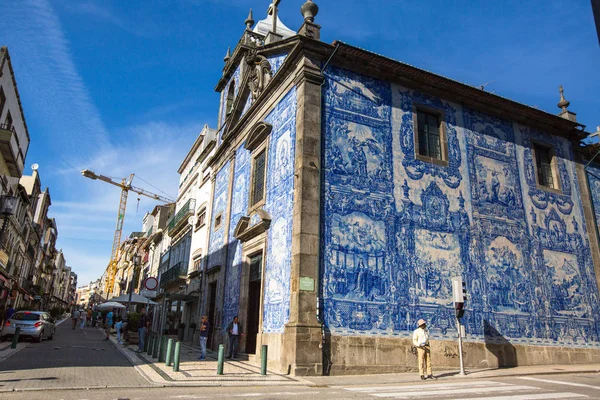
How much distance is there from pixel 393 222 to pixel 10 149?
1544 centimetres

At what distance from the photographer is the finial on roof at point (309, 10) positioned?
42.3ft

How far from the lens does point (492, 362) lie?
472 inches

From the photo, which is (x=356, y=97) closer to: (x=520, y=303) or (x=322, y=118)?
(x=322, y=118)

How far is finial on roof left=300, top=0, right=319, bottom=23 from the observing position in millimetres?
12900

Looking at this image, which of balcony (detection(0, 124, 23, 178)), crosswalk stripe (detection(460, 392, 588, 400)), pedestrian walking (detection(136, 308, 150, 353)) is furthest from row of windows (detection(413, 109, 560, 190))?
balcony (detection(0, 124, 23, 178))

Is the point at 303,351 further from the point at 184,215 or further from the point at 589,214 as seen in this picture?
the point at 184,215

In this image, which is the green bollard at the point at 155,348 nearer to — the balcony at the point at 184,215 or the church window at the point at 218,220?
the church window at the point at 218,220

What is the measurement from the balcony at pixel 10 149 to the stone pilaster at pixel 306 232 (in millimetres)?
12099

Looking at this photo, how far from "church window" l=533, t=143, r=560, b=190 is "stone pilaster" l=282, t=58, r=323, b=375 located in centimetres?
865

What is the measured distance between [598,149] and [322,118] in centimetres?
1186

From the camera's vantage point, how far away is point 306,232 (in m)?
10.7

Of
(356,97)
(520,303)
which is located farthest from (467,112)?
(520,303)

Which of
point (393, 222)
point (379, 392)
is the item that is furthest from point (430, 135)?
point (379, 392)

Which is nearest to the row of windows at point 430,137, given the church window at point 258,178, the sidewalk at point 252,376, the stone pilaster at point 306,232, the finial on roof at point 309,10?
the stone pilaster at point 306,232
